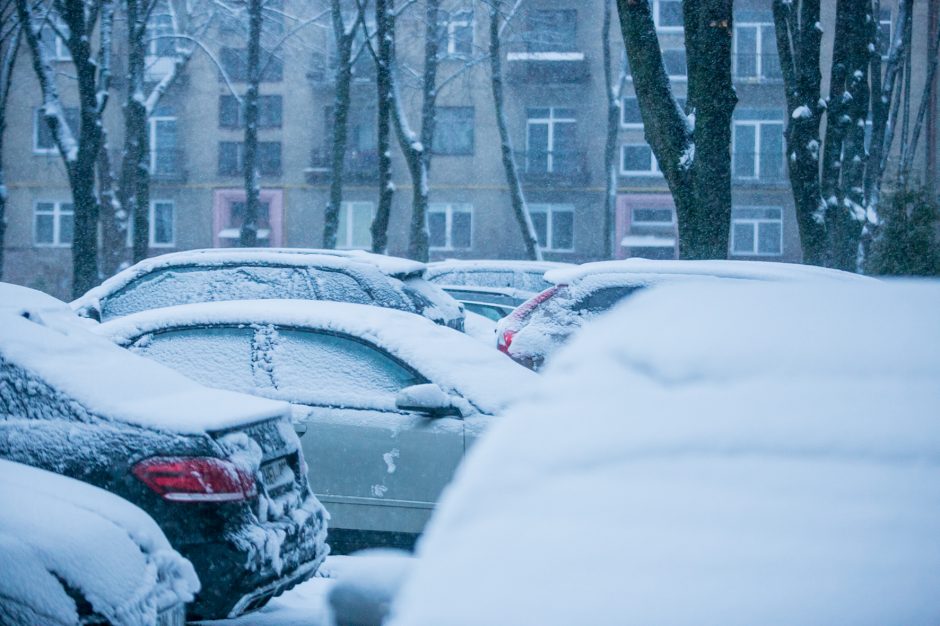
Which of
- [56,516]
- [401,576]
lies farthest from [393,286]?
[401,576]

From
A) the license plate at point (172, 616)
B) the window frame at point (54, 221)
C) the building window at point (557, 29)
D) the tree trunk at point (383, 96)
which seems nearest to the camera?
the license plate at point (172, 616)

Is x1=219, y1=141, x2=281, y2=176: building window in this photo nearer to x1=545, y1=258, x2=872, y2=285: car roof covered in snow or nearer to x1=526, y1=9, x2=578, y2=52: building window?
x1=526, y1=9, x2=578, y2=52: building window

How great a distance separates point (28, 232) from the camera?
151 ft

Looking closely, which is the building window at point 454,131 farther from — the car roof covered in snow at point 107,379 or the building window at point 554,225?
the car roof covered in snow at point 107,379

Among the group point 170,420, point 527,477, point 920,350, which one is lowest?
point 170,420

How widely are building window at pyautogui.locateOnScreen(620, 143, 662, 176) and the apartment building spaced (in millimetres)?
53

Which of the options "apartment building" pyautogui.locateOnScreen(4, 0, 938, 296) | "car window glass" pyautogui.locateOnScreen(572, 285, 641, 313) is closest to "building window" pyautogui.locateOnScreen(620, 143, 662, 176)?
"apartment building" pyautogui.locateOnScreen(4, 0, 938, 296)

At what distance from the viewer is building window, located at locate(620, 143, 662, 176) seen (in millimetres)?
42906

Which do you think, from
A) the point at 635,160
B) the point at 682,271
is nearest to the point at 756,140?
the point at 635,160

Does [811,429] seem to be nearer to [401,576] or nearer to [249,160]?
[401,576]

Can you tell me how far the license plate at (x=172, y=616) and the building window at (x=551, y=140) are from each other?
39.1 meters

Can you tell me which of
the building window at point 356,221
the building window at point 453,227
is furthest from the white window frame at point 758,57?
the building window at point 356,221

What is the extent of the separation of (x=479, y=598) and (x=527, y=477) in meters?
0.27

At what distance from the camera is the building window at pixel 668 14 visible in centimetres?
4175
